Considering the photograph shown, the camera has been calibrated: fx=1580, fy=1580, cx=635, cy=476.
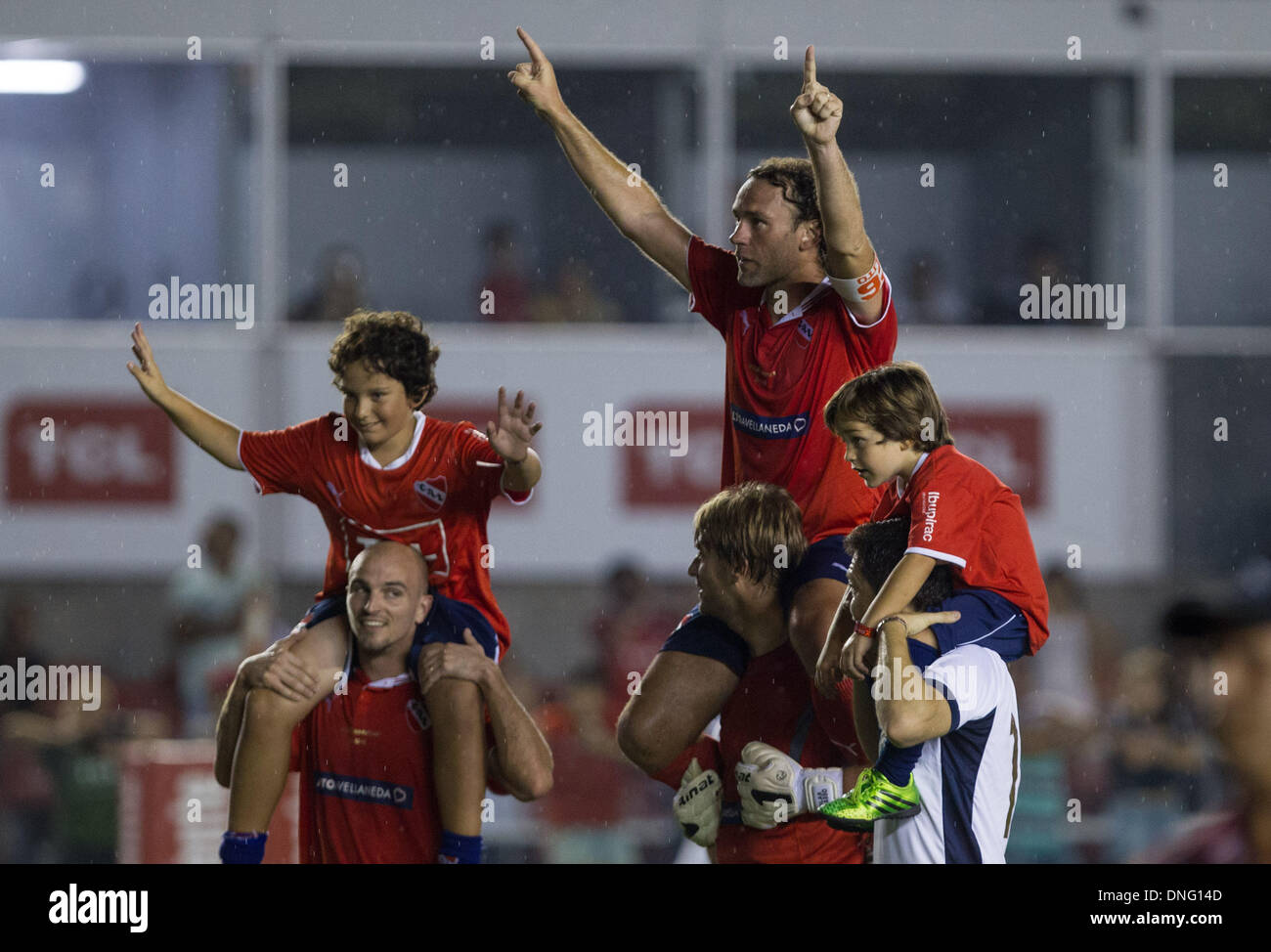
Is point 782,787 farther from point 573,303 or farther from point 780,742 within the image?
point 573,303

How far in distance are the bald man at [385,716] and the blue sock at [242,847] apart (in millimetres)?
29

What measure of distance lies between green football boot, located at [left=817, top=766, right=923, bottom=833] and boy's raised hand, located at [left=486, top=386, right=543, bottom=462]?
1.13 metres

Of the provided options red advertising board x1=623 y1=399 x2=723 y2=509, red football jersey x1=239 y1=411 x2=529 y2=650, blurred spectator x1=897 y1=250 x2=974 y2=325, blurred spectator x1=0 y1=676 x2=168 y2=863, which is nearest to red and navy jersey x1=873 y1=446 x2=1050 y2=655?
red football jersey x1=239 y1=411 x2=529 y2=650

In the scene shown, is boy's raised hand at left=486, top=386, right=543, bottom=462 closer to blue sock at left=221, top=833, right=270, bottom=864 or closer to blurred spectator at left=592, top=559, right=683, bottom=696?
blue sock at left=221, top=833, right=270, bottom=864

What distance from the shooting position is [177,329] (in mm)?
9711

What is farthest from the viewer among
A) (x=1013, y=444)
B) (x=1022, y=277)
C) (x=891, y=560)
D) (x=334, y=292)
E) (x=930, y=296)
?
(x=1022, y=277)

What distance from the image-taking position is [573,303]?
10062mm

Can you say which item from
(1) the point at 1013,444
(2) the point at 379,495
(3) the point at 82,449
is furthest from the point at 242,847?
(1) the point at 1013,444

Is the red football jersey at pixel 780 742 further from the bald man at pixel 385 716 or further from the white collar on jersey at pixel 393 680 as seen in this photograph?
the white collar on jersey at pixel 393 680

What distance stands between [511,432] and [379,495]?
47 centimetres

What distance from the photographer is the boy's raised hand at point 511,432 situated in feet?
12.7

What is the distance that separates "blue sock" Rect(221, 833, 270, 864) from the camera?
404cm
